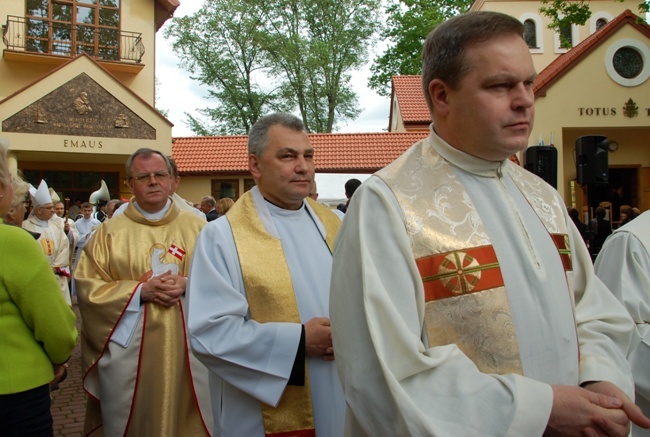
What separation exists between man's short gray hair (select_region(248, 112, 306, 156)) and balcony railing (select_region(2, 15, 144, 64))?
21.2m

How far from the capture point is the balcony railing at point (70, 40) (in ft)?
69.9

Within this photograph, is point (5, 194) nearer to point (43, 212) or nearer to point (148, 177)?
point (148, 177)

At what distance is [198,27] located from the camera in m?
35.9

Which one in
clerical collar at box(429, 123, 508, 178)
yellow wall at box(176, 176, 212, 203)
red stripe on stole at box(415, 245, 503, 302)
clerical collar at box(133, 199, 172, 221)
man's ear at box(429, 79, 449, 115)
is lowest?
red stripe on stole at box(415, 245, 503, 302)

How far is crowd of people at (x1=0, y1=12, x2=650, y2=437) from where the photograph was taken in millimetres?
1541

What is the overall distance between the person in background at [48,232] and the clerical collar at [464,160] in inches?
301

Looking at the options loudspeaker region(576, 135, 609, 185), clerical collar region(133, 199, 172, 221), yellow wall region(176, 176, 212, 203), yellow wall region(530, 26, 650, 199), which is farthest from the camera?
yellow wall region(176, 176, 212, 203)

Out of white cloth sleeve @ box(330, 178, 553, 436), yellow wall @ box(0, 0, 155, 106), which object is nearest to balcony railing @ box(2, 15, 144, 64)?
yellow wall @ box(0, 0, 155, 106)

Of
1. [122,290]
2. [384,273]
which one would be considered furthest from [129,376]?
[384,273]

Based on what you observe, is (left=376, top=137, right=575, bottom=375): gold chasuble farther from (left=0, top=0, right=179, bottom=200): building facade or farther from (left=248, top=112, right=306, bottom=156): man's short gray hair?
(left=0, top=0, right=179, bottom=200): building facade

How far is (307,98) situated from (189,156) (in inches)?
569

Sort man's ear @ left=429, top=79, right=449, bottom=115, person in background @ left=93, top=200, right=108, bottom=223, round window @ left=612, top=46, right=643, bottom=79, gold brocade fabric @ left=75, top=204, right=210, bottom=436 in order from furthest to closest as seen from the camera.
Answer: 1. round window @ left=612, top=46, right=643, bottom=79
2. person in background @ left=93, top=200, right=108, bottom=223
3. gold brocade fabric @ left=75, top=204, right=210, bottom=436
4. man's ear @ left=429, top=79, right=449, bottom=115

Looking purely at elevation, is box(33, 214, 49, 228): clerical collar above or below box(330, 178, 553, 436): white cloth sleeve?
above

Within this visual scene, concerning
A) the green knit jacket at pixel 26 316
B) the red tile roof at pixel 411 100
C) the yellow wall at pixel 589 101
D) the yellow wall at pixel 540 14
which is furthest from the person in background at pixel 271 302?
the yellow wall at pixel 540 14
